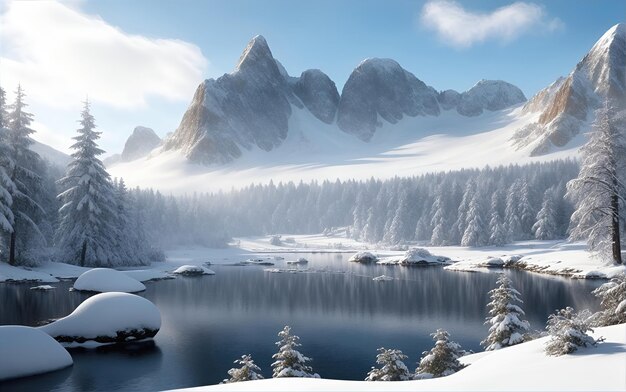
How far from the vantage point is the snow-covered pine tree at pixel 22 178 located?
1705 inches

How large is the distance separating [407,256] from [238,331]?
51325 mm

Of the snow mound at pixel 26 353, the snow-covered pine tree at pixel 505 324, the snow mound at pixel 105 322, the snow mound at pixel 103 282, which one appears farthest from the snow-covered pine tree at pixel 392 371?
the snow mound at pixel 103 282

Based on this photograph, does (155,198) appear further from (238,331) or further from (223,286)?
(238,331)

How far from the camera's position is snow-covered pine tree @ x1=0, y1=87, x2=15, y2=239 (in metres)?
38.5

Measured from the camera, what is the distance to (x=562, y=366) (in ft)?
32.2

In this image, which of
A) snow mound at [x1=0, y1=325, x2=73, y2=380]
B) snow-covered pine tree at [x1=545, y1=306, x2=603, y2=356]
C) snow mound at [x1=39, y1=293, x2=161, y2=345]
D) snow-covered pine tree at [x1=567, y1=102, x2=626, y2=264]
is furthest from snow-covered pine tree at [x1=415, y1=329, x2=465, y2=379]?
snow-covered pine tree at [x1=567, y1=102, x2=626, y2=264]

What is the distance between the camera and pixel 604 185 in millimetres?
41688

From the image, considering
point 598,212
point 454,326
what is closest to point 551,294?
point 598,212

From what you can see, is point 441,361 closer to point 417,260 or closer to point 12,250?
point 12,250

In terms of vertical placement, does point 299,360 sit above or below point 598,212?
below

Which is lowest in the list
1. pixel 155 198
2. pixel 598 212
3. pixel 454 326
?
pixel 454 326

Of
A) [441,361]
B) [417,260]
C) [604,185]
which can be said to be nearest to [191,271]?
[417,260]

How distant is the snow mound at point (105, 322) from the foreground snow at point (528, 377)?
13.3m

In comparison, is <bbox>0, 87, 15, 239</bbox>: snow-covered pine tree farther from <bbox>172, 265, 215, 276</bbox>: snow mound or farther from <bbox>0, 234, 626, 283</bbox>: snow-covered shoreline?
<bbox>172, 265, 215, 276</bbox>: snow mound
